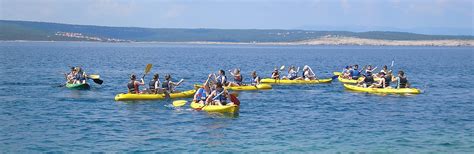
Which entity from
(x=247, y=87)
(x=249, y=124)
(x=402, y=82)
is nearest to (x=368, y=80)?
(x=402, y=82)

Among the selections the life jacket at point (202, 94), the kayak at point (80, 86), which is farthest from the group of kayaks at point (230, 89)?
the life jacket at point (202, 94)

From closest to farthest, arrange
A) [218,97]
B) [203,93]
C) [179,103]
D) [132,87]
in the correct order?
[218,97], [203,93], [179,103], [132,87]

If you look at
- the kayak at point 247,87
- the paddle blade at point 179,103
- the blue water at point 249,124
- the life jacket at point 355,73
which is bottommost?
the blue water at point 249,124

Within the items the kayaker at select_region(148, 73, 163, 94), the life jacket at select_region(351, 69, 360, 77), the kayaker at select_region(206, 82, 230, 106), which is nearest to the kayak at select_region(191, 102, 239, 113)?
the kayaker at select_region(206, 82, 230, 106)

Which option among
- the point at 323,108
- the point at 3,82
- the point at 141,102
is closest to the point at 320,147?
the point at 323,108

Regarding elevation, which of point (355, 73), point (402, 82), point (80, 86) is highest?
point (402, 82)

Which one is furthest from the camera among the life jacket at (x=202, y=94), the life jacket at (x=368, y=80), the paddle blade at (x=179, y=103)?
the life jacket at (x=368, y=80)

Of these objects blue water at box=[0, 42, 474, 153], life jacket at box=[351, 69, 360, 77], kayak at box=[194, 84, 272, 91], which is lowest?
blue water at box=[0, 42, 474, 153]

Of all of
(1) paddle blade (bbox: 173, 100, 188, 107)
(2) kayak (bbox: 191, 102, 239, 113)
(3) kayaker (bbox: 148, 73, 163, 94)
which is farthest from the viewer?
(3) kayaker (bbox: 148, 73, 163, 94)

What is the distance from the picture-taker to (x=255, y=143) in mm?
22266

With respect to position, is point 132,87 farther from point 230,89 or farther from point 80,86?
point 230,89

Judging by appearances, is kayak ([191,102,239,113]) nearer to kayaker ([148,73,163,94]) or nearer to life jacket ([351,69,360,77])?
kayaker ([148,73,163,94])

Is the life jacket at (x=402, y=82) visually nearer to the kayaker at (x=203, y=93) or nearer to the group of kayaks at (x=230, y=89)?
the group of kayaks at (x=230, y=89)

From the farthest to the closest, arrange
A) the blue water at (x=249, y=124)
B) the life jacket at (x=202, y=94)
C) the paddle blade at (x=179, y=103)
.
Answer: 1. the paddle blade at (x=179, y=103)
2. the life jacket at (x=202, y=94)
3. the blue water at (x=249, y=124)
